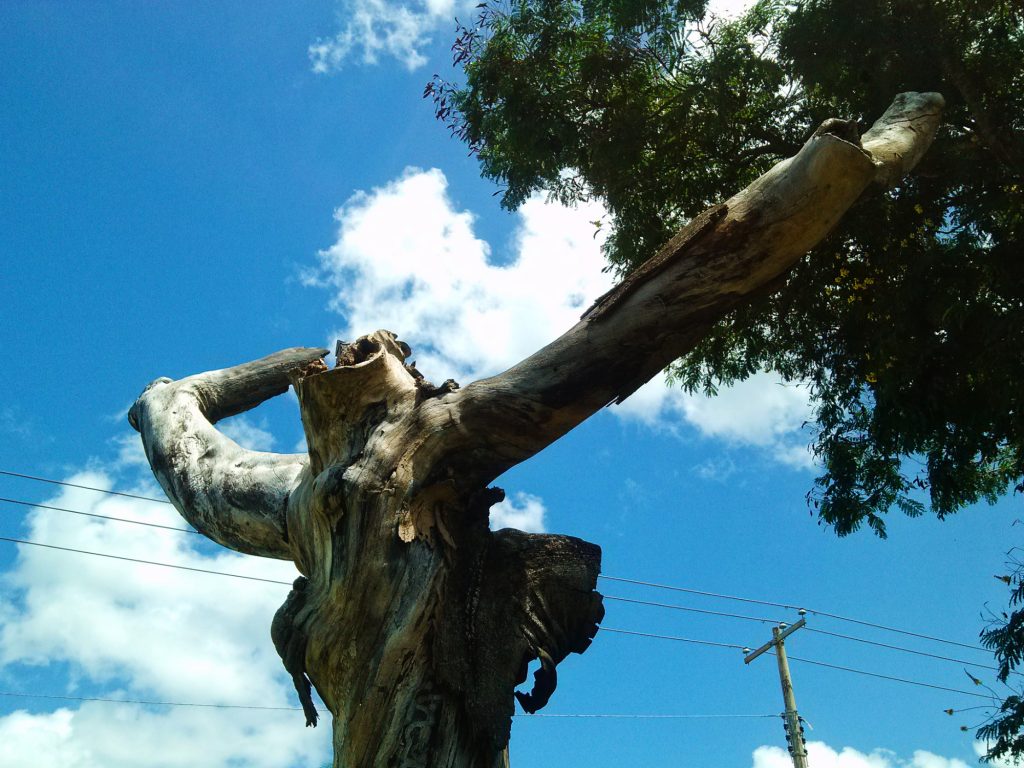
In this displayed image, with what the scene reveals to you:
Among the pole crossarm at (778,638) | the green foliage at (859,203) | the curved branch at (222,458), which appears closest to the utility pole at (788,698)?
the pole crossarm at (778,638)

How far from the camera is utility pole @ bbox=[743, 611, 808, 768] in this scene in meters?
17.8

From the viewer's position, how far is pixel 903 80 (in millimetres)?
6406

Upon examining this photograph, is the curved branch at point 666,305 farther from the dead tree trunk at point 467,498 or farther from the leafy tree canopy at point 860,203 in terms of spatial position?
the leafy tree canopy at point 860,203

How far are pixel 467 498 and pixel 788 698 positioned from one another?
1764cm

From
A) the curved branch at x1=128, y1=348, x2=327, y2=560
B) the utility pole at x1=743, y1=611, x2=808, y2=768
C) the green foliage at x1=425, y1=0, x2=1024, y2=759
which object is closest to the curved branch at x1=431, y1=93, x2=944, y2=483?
the curved branch at x1=128, y1=348, x2=327, y2=560

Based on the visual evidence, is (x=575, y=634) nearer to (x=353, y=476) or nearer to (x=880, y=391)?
(x=353, y=476)

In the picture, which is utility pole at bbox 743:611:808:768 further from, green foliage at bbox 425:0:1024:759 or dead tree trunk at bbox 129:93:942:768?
dead tree trunk at bbox 129:93:942:768

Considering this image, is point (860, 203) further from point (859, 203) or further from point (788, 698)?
point (788, 698)

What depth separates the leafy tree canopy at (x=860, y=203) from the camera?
6395mm

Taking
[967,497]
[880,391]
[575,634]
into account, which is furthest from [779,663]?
[575,634]

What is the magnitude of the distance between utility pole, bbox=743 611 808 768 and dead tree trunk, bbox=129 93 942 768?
16.7 m

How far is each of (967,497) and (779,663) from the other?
42.4ft

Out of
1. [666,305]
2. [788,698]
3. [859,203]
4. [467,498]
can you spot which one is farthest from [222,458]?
[788,698]

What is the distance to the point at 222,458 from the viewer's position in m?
3.76
